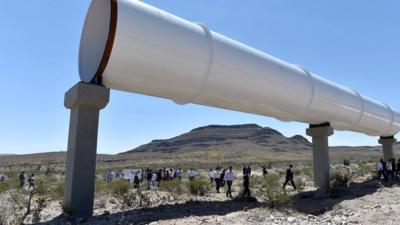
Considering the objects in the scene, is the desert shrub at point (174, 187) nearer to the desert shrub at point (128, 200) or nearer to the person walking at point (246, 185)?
the person walking at point (246, 185)

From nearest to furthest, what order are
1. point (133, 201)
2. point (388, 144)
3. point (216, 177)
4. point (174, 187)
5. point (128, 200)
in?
point (128, 200)
point (133, 201)
point (174, 187)
point (216, 177)
point (388, 144)

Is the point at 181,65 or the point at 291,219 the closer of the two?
the point at 291,219

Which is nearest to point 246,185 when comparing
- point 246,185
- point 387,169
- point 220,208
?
point 246,185

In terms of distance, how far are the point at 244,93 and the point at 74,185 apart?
18.3 feet

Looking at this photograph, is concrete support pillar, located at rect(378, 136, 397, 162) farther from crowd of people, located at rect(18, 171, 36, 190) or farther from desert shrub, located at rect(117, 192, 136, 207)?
crowd of people, located at rect(18, 171, 36, 190)

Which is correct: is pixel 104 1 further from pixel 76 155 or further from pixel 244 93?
pixel 244 93

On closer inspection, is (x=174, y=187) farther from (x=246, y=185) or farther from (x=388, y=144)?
(x=388, y=144)

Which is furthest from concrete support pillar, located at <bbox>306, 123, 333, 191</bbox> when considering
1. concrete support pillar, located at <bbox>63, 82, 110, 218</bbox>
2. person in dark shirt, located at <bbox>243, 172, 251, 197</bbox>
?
concrete support pillar, located at <bbox>63, 82, 110, 218</bbox>

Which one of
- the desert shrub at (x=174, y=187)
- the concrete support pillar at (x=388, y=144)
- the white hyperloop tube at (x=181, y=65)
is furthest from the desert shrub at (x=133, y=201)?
the concrete support pillar at (x=388, y=144)

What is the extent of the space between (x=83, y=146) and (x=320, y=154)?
11.1 meters

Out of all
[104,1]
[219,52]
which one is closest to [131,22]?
[104,1]

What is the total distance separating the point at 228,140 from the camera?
153 metres

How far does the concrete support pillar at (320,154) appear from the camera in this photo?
56.7 ft

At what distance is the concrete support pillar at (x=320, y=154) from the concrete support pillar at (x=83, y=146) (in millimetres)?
10354
